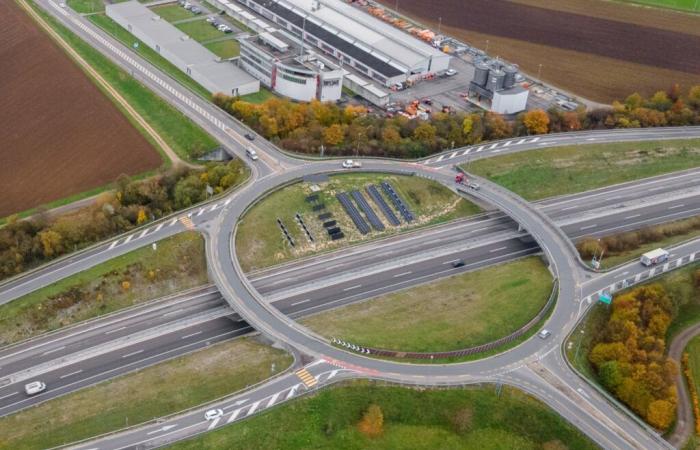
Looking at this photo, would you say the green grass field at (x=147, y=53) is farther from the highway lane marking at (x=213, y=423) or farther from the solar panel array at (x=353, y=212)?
the highway lane marking at (x=213, y=423)

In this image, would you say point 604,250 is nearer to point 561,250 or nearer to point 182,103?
point 561,250

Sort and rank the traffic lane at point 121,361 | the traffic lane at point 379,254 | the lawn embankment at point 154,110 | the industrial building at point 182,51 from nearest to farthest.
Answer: the traffic lane at point 121,361
the traffic lane at point 379,254
the lawn embankment at point 154,110
the industrial building at point 182,51

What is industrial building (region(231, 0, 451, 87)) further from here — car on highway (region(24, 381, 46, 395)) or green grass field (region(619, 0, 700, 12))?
car on highway (region(24, 381, 46, 395))

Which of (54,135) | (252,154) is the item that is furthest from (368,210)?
(54,135)

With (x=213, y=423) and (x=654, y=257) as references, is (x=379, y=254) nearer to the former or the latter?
(x=213, y=423)

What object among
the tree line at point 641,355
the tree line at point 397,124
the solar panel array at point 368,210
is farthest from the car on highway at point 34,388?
the tree line at point 641,355

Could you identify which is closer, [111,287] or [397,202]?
[111,287]
